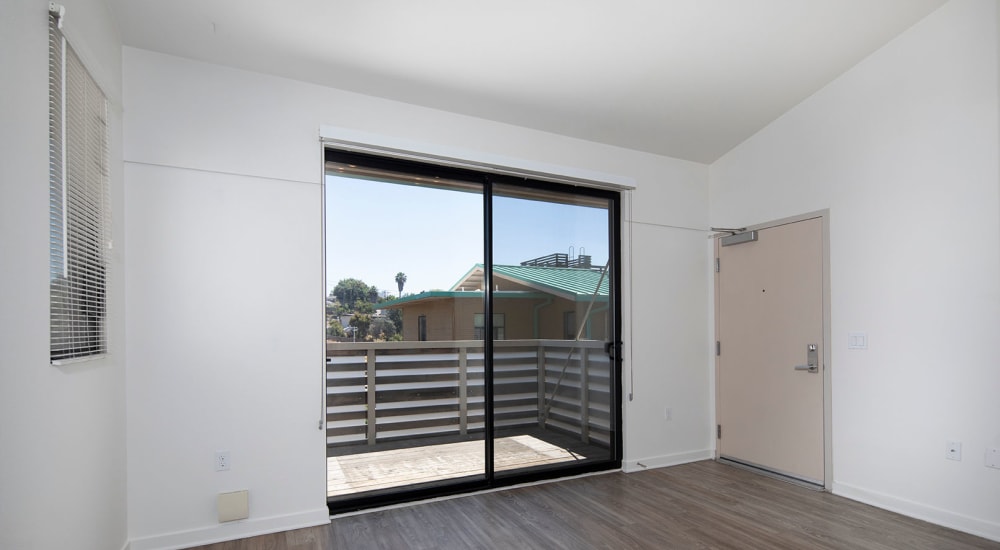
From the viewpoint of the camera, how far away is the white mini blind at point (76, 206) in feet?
6.81

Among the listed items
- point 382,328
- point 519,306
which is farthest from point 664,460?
point 382,328

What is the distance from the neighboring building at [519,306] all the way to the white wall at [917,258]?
1798 mm

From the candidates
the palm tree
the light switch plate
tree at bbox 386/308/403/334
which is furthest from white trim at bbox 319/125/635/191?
the light switch plate

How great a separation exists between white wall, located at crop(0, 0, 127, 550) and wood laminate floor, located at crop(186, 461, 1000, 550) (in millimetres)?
1035

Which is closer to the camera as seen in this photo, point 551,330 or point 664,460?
point 551,330

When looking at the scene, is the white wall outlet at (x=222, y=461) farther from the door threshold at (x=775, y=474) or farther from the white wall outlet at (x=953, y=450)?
the white wall outlet at (x=953, y=450)

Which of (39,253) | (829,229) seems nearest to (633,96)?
(829,229)

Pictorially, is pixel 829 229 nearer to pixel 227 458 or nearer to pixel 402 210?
pixel 402 210

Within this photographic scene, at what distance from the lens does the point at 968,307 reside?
3.27m

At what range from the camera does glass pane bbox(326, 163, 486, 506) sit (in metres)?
3.61

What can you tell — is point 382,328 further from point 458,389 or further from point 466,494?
point 466,494

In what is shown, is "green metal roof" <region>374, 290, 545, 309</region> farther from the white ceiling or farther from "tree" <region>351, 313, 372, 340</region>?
the white ceiling

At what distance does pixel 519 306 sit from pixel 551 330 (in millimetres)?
353

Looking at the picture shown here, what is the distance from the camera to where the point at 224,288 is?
3217 mm
